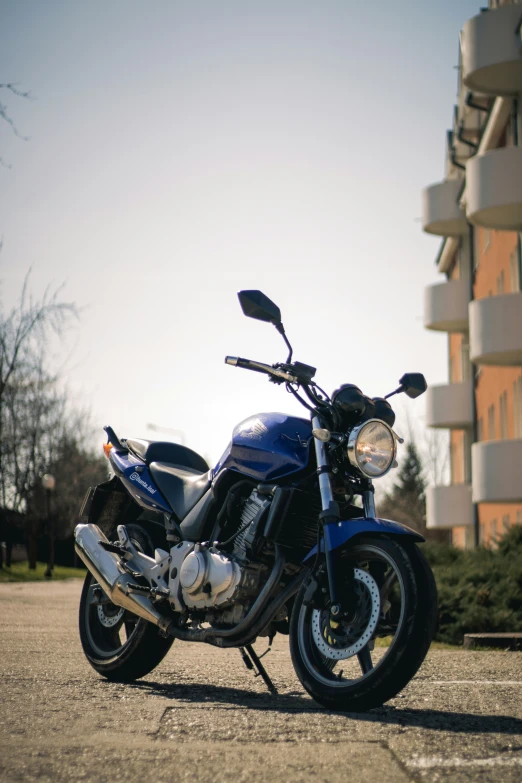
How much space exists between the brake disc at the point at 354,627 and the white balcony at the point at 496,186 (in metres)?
17.4

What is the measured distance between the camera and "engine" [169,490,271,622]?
5.75 metres

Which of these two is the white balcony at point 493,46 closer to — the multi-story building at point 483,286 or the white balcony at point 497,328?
the multi-story building at point 483,286

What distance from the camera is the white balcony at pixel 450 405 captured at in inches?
1267

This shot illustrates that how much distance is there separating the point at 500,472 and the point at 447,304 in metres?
12.1

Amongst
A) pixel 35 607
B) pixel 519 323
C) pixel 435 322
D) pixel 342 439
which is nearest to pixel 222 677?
pixel 342 439

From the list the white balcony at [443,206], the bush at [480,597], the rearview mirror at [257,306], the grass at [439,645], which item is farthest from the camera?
the white balcony at [443,206]

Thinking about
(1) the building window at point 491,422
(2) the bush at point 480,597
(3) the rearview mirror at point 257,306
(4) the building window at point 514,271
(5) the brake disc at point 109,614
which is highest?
(4) the building window at point 514,271

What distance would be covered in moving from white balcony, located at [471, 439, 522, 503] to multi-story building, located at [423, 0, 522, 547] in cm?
2

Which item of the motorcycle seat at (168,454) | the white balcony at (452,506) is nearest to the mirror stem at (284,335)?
the motorcycle seat at (168,454)

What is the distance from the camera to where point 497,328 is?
21844 mm

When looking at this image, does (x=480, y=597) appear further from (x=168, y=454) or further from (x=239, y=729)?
(x=239, y=729)

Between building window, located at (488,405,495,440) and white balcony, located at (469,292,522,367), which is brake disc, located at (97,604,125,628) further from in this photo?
building window, located at (488,405,495,440)

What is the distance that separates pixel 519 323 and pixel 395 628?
17.2 meters

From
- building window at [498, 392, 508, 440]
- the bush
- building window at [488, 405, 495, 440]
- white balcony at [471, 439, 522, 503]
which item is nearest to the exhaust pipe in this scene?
the bush
